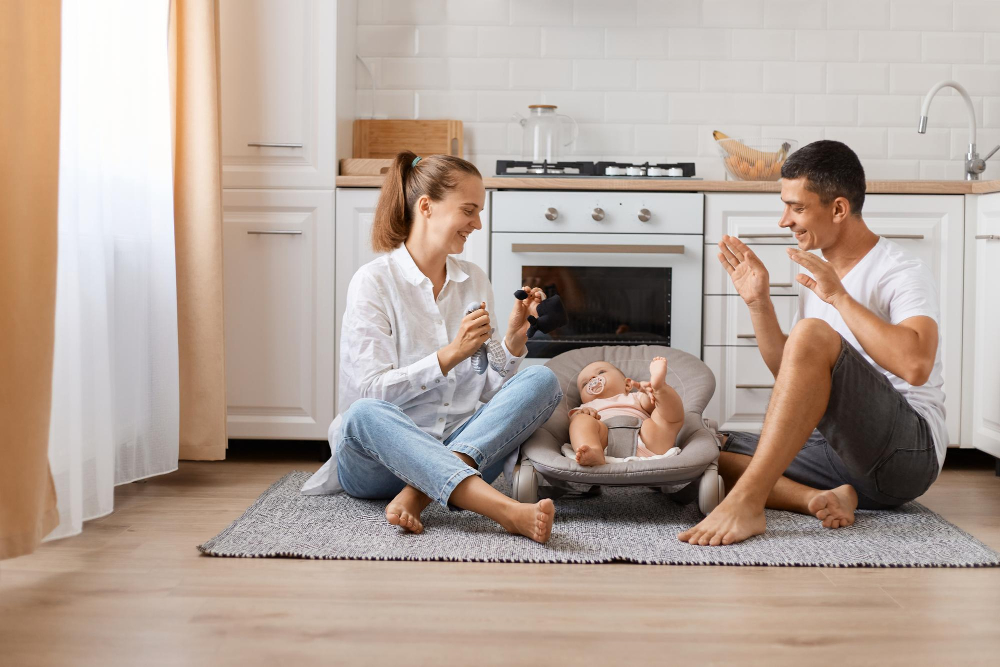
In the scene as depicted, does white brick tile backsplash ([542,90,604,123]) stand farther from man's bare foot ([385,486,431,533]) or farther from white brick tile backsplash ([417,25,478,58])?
man's bare foot ([385,486,431,533])

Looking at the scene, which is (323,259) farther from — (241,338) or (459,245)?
(459,245)

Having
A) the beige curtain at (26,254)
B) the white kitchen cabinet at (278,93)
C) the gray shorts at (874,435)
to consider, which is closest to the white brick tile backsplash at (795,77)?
the white kitchen cabinet at (278,93)

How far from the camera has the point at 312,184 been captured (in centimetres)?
288

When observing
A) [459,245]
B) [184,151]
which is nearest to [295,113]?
[184,151]

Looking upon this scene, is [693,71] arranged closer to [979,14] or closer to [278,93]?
[979,14]

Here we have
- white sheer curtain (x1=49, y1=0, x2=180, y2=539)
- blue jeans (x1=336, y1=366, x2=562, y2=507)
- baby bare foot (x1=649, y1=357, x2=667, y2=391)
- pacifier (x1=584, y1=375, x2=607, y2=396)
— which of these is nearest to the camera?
white sheer curtain (x1=49, y1=0, x2=180, y2=539)

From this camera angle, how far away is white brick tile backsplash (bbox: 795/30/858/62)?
11.2ft

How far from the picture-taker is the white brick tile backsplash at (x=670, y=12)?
342 cm

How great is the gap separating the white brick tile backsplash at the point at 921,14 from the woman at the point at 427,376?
7.00ft

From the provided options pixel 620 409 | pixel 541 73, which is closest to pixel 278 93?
pixel 541 73

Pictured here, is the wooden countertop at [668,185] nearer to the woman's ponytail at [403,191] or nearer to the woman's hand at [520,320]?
the woman's ponytail at [403,191]

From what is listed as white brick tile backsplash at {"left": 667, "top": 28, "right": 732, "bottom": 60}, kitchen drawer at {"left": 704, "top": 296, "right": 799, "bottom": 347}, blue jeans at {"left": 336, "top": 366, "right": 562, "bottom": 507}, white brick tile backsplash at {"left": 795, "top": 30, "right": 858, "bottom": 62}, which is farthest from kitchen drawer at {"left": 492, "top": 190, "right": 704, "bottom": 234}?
white brick tile backsplash at {"left": 795, "top": 30, "right": 858, "bottom": 62}

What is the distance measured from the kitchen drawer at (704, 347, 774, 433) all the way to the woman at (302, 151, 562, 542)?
86cm

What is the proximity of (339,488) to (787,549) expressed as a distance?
116 cm
